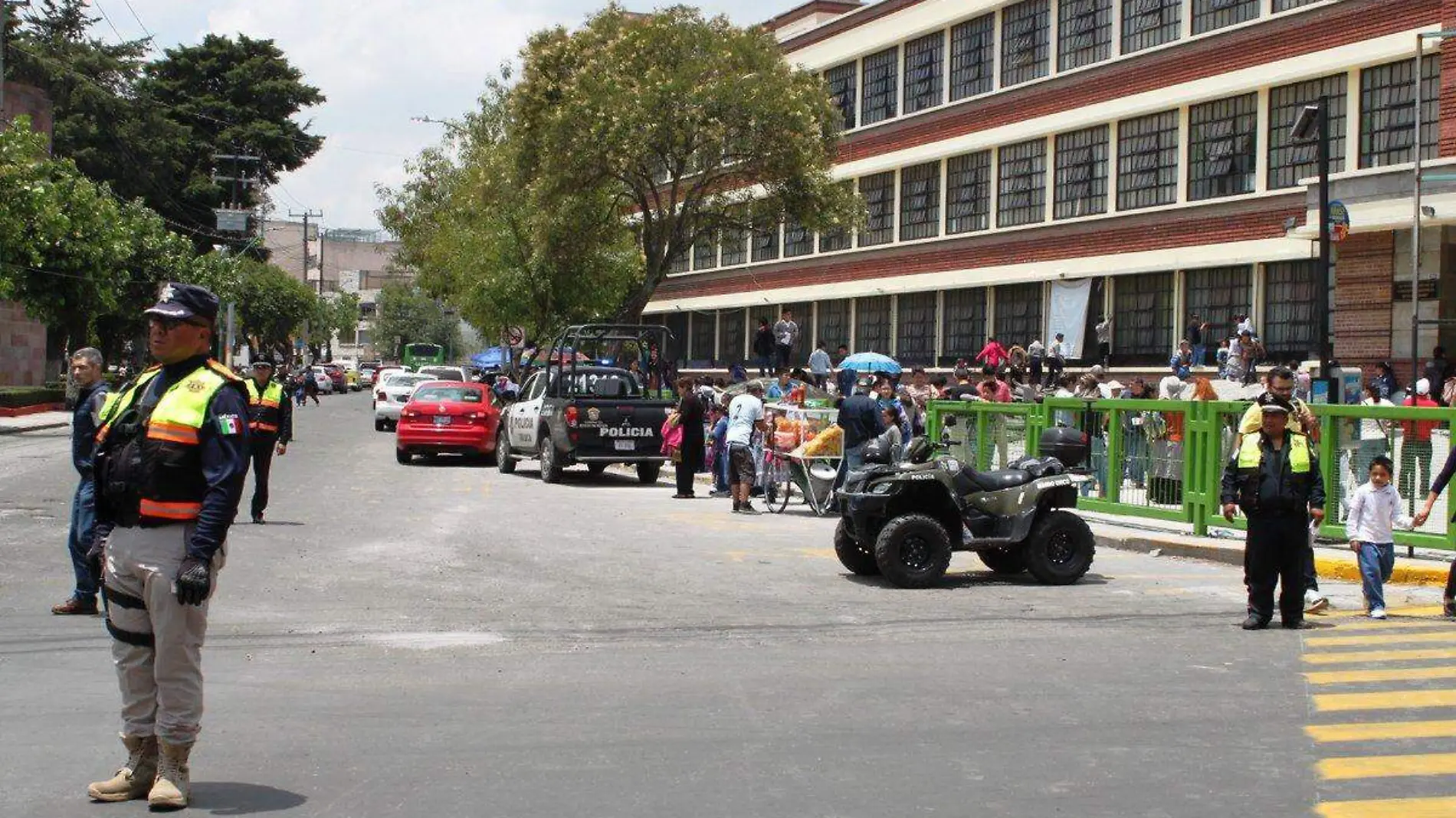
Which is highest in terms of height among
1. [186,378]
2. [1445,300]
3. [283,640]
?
[1445,300]

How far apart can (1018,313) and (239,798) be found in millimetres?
36407

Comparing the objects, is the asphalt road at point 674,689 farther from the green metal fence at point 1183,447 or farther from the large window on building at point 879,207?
the large window on building at point 879,207

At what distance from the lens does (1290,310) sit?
32312 millimetres

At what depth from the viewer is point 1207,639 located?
11.1 metres

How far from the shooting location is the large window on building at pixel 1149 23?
3622cm

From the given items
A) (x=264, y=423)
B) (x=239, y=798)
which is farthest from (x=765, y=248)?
(x=239, y=798)

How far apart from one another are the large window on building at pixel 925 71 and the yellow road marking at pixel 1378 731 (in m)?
38.8

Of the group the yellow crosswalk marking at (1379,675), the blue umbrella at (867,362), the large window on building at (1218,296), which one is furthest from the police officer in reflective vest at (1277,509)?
the blue umbrella at (867,362)

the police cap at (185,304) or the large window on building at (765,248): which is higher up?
the large window on building at (765,248)

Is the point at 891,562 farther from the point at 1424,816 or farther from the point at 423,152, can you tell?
the point at 423,152

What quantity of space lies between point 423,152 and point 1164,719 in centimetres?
5731

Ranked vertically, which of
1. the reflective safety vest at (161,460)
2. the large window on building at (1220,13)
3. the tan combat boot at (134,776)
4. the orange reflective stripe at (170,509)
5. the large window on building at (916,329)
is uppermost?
the large window on building at (1220,13)

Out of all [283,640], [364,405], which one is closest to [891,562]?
[283,640]

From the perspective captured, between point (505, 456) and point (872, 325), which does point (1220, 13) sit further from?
point (505, 456)
